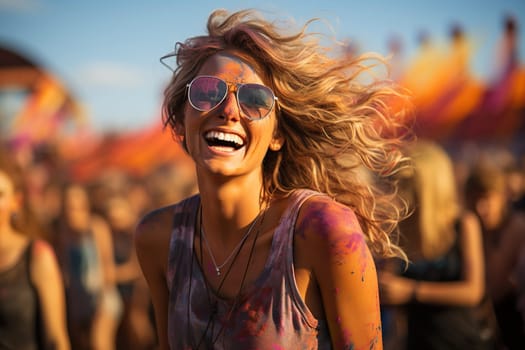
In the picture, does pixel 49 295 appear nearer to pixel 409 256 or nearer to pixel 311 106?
pixel 311 106

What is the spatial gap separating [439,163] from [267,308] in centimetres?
244

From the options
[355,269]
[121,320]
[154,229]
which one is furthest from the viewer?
[121,320]

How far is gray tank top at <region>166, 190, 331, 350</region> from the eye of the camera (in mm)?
1939

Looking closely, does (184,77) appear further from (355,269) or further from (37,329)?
(37,329)

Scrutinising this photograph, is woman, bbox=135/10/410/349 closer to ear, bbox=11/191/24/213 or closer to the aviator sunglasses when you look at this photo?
the aviator sunglasses

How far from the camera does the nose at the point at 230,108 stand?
2152 mm

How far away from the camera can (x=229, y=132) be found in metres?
2.16

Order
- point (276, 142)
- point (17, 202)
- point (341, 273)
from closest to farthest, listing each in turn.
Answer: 1. point (341, 273)
2. point (276, 142)
3. point (17, 202)

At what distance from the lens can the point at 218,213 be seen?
2.27 metres

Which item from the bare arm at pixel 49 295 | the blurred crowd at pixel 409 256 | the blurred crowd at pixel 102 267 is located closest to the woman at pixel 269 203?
the bare arm at pixel 49 295

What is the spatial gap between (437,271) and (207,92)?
2.30 meters

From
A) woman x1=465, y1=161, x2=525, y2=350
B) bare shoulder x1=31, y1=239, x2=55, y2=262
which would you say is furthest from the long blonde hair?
woman x1=465, y1=161, x2=525, y2=350

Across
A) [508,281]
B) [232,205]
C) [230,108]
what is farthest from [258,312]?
[508,281]

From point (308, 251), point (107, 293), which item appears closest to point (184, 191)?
point (107, 293)
